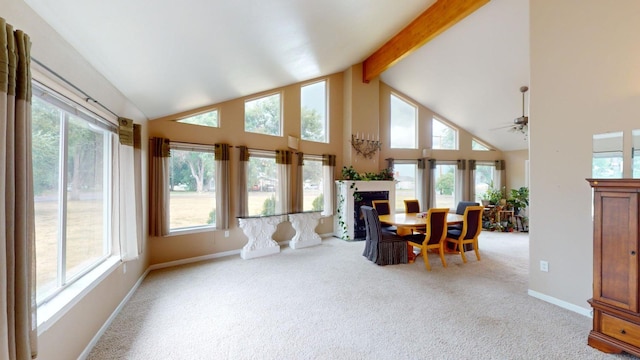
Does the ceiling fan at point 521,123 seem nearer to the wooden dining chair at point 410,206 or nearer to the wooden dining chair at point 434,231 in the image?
the wooden dining chair at point 434,231

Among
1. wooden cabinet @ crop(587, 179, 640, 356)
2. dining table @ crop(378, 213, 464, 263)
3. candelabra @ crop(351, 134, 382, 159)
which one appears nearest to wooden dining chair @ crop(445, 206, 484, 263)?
dining table @ crop(378, 213, 464, 263)

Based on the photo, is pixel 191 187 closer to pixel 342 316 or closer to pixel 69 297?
pixel 69 297

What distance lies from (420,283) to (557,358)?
5.03ft

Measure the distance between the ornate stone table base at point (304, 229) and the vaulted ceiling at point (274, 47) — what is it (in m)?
2.61

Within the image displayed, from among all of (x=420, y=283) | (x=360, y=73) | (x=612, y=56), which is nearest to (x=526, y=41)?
(x=612, y=56)

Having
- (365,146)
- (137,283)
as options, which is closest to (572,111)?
(365,146)

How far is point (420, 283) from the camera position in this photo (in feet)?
11.4

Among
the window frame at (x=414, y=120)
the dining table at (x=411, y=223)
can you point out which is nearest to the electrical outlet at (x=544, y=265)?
the dining table at (x=411, y=223)

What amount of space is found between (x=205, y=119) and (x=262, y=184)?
1598 mm

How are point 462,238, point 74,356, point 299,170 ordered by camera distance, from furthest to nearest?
point 299,170 → point 462,238 → point 74,356

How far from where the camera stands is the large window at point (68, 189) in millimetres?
1770

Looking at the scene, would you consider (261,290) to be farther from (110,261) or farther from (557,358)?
(557,358)

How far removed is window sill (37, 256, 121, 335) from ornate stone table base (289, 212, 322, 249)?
3082 millimetres

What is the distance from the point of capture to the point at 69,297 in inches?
73.9
